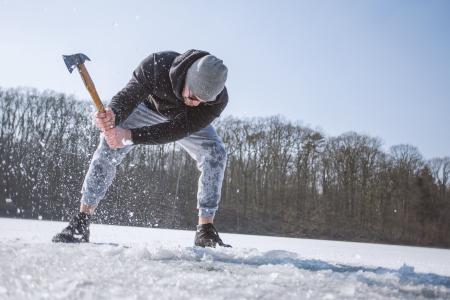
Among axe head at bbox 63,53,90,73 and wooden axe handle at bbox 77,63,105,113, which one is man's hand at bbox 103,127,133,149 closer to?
wooden axe handle at bbox 77,63,105,113

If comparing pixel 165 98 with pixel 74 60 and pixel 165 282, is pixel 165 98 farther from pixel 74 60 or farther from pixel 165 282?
pixel 165 282

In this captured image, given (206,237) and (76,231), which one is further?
(206,237)

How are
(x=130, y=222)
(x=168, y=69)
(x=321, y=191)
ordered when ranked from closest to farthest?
(x=168, y=69) → (x=130, y=222) → (x=321, y=191)

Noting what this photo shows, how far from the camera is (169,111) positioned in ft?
8.20

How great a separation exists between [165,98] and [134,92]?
211mm

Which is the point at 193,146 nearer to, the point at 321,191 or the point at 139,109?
the point at 139,109

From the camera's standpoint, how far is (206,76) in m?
2.01

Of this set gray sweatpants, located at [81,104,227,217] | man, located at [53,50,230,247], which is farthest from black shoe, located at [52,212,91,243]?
gray sweatpants, located at [81,104,227,217]

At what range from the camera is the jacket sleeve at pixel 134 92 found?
220 centimetres

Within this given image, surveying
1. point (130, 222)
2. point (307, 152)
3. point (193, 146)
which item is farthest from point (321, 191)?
point (193, 146)

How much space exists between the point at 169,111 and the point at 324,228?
26.2 meters

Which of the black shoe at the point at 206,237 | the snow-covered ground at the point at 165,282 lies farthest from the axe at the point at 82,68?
the snow-covered ground at the point at 165,282

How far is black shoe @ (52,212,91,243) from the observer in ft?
7.01

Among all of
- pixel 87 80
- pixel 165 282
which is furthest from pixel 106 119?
pixel 165 282
